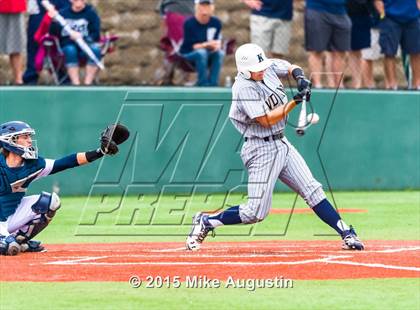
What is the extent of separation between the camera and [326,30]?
56.0 ft

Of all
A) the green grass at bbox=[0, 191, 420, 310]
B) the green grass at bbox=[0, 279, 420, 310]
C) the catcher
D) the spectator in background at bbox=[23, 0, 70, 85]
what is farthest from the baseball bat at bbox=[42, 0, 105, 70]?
the green grass at bbox=[0, 279, 420, 310]

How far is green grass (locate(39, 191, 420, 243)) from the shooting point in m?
13.0

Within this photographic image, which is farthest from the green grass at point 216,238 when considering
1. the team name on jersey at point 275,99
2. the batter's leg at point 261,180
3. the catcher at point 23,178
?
the team name on jersey at point 275,99

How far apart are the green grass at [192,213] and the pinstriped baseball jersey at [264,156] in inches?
66.7

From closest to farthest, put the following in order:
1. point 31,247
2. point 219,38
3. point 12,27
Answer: point 31,247 < point 12,27 < point 219,38

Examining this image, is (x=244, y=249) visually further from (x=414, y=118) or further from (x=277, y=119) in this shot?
(x=414, y=118)

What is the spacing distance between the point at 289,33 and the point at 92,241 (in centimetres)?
613

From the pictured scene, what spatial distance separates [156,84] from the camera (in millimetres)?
17500

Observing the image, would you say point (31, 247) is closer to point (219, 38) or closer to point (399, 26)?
point (219, 38)

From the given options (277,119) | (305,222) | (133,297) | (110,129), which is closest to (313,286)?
(133,297)

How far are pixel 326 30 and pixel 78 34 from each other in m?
3.54

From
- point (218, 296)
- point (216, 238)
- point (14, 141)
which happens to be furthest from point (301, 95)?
point (216, 238)

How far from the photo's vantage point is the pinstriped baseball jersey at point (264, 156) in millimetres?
10820

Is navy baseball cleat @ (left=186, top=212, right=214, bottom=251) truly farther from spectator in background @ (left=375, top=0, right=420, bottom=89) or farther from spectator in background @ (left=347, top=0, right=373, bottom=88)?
spectator in background @ (left=375, top=0, right=420, bottom=89)
